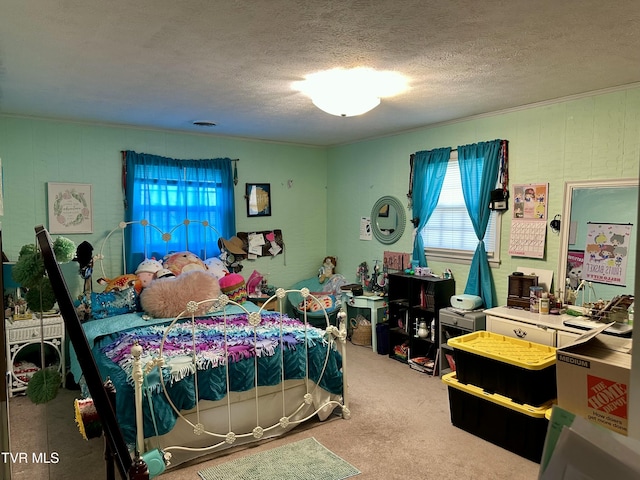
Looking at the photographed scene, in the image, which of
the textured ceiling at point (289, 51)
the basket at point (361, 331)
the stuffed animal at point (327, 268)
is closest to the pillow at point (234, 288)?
the basket at point (361, 331)

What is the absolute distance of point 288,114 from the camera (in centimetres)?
405

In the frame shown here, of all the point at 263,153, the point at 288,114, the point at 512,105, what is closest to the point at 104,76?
the point at 288,114

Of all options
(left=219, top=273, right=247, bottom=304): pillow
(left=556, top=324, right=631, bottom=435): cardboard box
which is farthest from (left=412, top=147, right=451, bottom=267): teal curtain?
(left=556, top=324, right=631, bottom=435): cardboard box

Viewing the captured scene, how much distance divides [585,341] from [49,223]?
4440mm

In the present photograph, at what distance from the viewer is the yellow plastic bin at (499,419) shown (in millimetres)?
2797

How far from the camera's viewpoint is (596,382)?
1302 mm

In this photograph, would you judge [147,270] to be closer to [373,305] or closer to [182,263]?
[182,263]

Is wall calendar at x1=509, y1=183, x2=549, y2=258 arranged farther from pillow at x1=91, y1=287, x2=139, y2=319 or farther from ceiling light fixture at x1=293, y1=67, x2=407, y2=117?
pillow at x1=91, y1=287, x2=139, y2=319

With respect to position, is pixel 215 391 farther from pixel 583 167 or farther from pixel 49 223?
pixel 583 167

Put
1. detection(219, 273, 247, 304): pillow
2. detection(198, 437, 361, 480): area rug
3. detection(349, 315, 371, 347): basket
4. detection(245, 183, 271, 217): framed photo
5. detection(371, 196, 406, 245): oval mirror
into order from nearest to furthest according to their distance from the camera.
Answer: detection(198, 437, 361, 480): area rug < detection(219, 273, 247, 304): pillow < detection(371, 196, 406, 245): oval mirror < detection(349, 315, 371, 347): basket < detection(245, 183, 271, 217): framed photo

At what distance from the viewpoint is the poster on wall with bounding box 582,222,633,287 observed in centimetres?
324

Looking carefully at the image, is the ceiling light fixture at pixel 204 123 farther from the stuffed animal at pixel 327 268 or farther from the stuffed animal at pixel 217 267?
the stuffed animal at pixel 327 268

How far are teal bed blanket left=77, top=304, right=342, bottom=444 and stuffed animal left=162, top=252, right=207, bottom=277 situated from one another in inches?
34.8

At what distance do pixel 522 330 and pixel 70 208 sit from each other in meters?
4.16
